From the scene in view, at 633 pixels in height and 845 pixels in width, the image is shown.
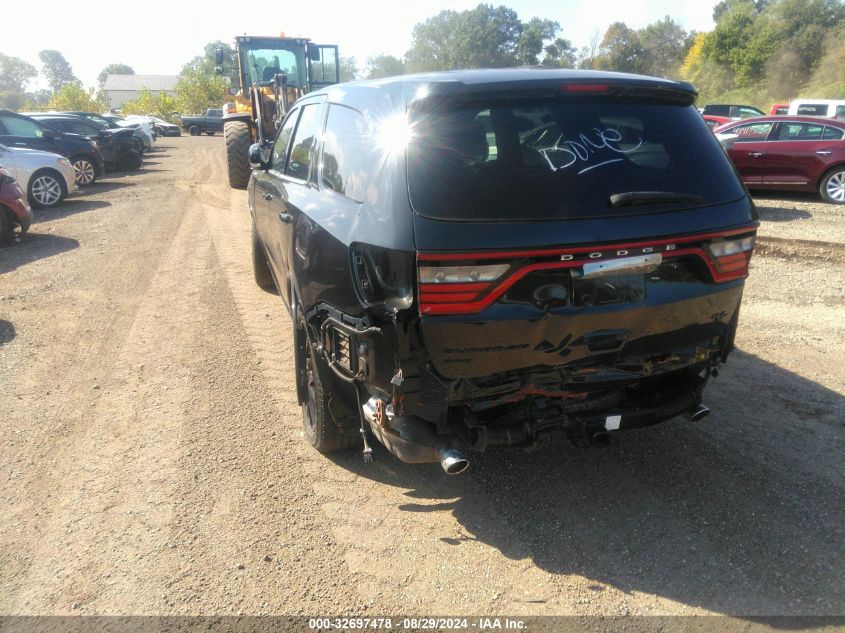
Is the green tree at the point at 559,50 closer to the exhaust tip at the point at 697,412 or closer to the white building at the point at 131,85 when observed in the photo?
the white building at the point at 131,85

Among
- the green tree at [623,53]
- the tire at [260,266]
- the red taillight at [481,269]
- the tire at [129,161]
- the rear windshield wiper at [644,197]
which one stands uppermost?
the green tree at [623,53]

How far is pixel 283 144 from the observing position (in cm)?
498

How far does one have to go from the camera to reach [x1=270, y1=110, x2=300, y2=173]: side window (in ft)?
15.7

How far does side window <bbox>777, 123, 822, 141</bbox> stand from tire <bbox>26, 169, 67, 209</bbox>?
13772mm

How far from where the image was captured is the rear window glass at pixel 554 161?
8.21 ft

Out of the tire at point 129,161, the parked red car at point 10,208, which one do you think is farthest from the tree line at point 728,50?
the parked red car at point 10,208

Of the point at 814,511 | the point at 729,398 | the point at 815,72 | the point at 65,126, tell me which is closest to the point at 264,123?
the point at 65,126

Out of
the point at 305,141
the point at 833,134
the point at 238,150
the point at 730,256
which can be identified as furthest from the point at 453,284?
the point at 833,134

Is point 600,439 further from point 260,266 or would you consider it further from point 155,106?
point 155,106

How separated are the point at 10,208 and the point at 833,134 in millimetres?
13557

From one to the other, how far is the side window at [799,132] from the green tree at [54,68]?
190091 mm

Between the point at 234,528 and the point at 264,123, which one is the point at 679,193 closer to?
→ the point at 234,528

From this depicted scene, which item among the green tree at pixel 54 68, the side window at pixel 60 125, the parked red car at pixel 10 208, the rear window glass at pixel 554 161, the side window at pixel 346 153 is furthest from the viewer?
the green tree at pixel 54 68

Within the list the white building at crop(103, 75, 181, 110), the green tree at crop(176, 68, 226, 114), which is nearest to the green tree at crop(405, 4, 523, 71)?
the green tree at crop(176, 68, 226, 114)
